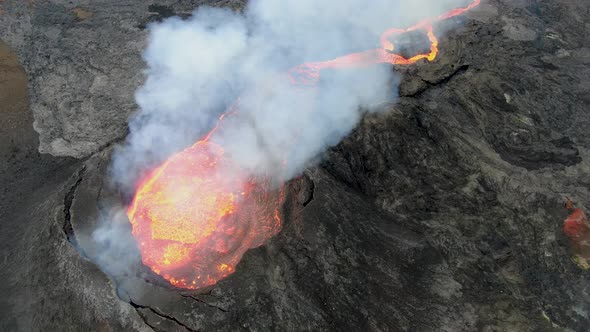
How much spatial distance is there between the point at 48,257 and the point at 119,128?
19.6 ft

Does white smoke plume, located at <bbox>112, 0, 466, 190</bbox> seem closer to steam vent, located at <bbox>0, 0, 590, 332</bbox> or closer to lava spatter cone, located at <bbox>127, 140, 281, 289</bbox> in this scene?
steam vent, located at <bbox>0, 0, 590, 332</bbox>

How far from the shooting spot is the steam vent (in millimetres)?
9688

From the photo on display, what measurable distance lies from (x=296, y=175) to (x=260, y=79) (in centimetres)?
531

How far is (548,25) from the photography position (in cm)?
2042

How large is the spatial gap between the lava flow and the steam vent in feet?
0.19

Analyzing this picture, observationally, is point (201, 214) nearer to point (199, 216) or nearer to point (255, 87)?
point (199, 216)

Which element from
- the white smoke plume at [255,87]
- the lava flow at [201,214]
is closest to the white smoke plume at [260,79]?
the white smoke plume at [255,87]

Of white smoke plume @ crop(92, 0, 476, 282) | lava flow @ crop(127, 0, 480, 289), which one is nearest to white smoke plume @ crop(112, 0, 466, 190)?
white smoke plume @ crop(92, 0, 476, 282)

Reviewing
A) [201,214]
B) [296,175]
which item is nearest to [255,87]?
[296,175]

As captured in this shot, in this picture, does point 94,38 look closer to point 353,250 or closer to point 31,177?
point 31,177

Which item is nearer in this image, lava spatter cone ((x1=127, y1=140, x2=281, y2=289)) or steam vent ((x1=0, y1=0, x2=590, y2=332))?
steam vent ((x1=0, y1=0, x2=590, y2=332))

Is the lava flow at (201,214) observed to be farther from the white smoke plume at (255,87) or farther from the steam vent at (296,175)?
the white smoke plume at (255,87)

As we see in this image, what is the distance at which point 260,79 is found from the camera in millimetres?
15648

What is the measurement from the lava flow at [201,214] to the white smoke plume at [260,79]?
46 centimetres
